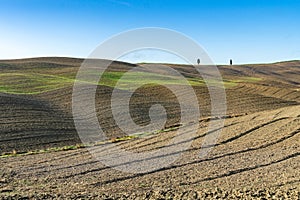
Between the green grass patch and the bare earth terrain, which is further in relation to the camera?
the green grass patch

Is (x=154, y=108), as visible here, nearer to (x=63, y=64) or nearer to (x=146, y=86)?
(x=146, y=86)

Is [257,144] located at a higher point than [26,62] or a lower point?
lower

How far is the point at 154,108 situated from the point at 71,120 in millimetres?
8782

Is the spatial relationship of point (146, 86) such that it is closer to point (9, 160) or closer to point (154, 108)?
point (154, 108)

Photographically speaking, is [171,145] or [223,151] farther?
[171,145]

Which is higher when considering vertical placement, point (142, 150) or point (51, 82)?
point (51, 82)

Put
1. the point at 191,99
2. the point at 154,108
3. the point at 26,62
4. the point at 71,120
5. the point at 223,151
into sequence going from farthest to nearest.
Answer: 1. the point at 26,62
2. the point at 191,99
3. the point at 154,108
4. the point at 71,120
5. the point at 223,151

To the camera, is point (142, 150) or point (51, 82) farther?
point (51, 82)

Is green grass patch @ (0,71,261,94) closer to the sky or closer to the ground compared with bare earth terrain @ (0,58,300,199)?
closer to the sky

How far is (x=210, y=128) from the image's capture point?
23406mm

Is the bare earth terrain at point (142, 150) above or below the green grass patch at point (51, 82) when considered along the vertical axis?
below

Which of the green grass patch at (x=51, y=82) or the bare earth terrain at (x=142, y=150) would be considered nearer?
the bare earth terrain at (x=142, y=150)

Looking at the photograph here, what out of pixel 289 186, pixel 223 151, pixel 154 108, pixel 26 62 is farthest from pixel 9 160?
pixel 26 62

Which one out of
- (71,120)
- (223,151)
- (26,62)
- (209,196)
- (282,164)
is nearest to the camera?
(209,196)
